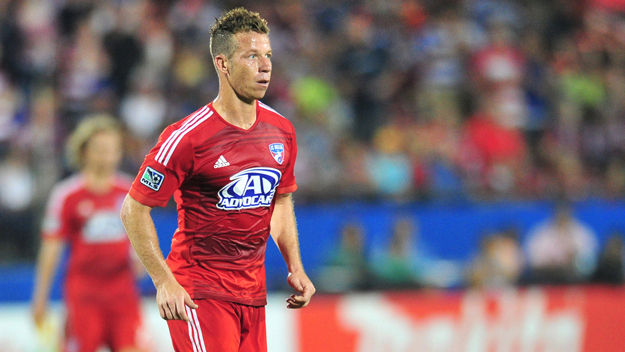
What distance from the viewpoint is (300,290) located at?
4.24 meters

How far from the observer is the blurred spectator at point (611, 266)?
8977mm

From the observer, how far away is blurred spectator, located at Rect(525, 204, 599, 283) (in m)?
9.62

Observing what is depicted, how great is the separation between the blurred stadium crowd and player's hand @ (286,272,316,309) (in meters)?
4.97

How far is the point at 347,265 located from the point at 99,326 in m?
3.42

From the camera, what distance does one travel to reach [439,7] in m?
13.3

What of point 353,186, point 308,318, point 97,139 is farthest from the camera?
point 353,186

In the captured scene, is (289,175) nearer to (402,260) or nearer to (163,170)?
(163,170)

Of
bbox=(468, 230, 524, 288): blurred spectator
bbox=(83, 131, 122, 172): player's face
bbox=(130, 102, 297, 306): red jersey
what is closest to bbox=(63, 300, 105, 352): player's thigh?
bbox=(83, 131, 122, 172): player's face

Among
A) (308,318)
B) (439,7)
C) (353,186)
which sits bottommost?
(308,318)

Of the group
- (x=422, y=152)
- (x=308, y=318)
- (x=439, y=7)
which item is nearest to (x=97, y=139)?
(x=308, y=318)

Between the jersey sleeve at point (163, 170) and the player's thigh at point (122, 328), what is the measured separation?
266cm

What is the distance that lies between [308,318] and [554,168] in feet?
16.3

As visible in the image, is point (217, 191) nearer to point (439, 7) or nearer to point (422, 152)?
point (422, 152)

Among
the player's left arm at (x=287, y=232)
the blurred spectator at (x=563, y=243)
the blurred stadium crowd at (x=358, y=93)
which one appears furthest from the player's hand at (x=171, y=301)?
the blurred spectator at (x=563, y=243)
